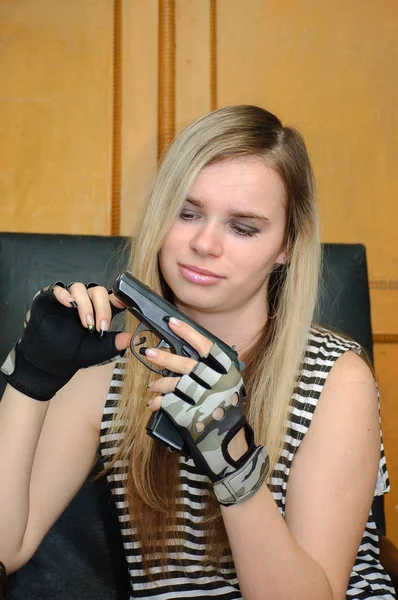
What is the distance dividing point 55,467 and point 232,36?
3.64 ft

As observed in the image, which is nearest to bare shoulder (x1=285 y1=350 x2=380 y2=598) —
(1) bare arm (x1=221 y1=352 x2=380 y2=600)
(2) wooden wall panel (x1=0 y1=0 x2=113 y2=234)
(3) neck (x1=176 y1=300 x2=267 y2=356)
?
(1) bare arm (x1=221 y1=352 x2=380 y2=600)

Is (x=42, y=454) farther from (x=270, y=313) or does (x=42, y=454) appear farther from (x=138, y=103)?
(x=138, y=103)

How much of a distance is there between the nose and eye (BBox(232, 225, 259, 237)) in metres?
0.03

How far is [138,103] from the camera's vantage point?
1775 mm

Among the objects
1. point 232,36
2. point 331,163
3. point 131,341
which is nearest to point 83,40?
point 232,36

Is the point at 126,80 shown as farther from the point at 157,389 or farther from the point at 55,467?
the point at 157,389

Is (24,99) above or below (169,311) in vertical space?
above

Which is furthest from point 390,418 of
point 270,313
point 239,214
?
point 239,214

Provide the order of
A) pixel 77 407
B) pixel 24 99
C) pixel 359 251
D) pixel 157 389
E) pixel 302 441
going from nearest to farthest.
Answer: pixel 157 389, pixel 302 441, pixel 77 407, pixel 359 251, pixel 24 99

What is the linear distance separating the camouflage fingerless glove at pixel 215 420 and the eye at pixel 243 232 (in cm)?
27

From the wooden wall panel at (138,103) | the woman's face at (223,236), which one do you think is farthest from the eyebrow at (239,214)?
the wooden wall panel at (138,103)

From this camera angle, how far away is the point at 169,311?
2.89 ft

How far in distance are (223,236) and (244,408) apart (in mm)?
260

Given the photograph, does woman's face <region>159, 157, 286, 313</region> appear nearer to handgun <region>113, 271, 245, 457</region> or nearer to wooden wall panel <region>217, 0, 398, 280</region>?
handgun <region>113, 271, 245, 457</region>
